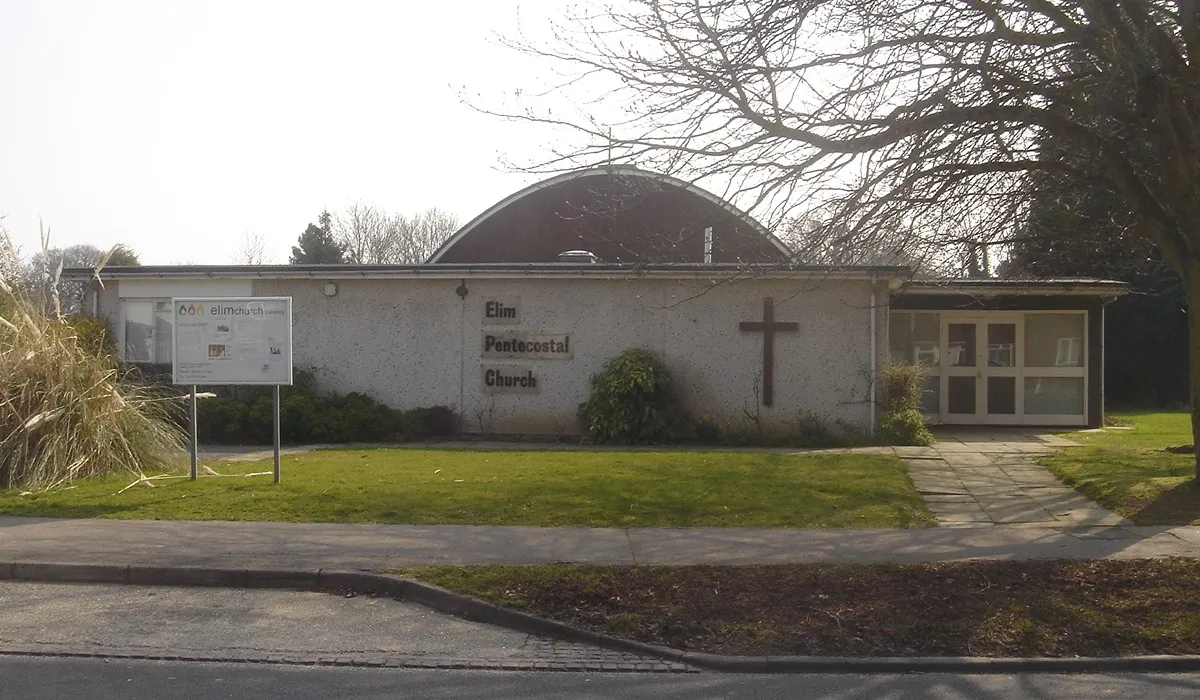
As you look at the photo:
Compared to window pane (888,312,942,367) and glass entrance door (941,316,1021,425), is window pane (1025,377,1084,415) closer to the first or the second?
glass entrance door (941,316,1021,425)

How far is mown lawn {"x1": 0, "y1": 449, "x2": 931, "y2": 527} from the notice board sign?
4.26 feet

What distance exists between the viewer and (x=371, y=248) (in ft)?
Result: 198

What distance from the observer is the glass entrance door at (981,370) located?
2042 cm

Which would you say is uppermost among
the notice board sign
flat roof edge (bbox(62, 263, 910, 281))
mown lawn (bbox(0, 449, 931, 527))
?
flat roof edge (bbox(62, 263, 910, 281))

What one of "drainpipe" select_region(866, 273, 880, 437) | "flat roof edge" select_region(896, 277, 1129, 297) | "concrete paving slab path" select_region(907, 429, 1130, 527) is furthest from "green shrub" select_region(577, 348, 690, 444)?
"flat roof edge" select_region(896, 277, 1129, 297)

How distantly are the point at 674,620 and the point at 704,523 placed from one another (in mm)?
3227

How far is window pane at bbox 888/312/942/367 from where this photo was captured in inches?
813

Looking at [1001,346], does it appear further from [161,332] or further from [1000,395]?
[161,332]

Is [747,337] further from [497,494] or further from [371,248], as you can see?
[371,248]

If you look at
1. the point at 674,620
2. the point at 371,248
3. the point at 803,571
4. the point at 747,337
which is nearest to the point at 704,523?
the point at 803,571

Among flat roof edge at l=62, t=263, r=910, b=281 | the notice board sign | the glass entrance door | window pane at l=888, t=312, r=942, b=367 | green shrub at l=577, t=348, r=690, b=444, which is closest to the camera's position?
the notice board sign

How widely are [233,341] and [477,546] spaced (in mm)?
4954

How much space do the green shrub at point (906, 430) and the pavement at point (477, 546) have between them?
5.05m

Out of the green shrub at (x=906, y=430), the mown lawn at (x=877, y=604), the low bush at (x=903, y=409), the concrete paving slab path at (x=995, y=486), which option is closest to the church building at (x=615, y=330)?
the low bush at (x=903, y=409)
